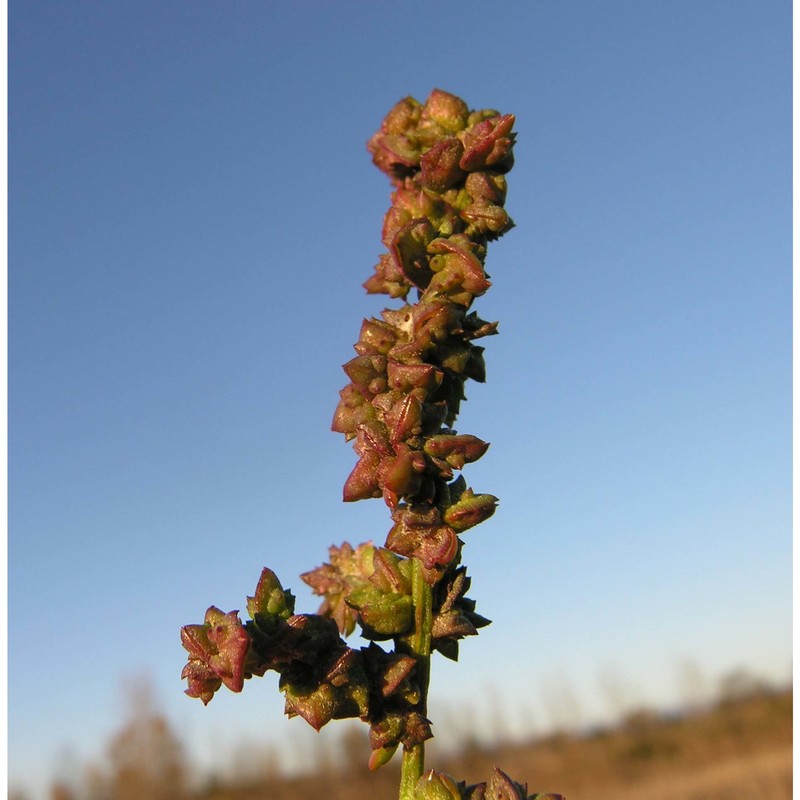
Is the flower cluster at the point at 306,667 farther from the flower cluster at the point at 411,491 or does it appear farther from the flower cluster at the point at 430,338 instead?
the flower cluster at the point at 430,338

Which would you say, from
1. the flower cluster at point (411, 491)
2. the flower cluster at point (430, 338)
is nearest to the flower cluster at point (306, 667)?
the flower cluster at point (411, 491)

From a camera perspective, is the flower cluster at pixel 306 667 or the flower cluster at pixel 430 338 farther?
the flower cluster at pixel 430 338

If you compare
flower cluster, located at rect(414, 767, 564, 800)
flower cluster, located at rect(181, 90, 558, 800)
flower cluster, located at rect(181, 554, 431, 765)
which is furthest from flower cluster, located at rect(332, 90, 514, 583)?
flower cluster, located at rect(414, 767, 564, 800)

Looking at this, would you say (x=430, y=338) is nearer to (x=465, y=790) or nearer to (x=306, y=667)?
(x=306, y=667)

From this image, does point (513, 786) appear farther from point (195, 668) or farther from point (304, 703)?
Answer: point (195, 668)

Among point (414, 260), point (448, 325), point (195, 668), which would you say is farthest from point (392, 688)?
point (414, 260)

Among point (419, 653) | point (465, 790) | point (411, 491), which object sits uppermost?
point (411, 491)

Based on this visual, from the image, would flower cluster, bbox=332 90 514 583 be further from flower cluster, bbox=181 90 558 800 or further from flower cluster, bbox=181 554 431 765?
flower cluster, bbox=181 554 431 765

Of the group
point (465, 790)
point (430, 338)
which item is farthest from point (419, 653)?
point (430, 338)
